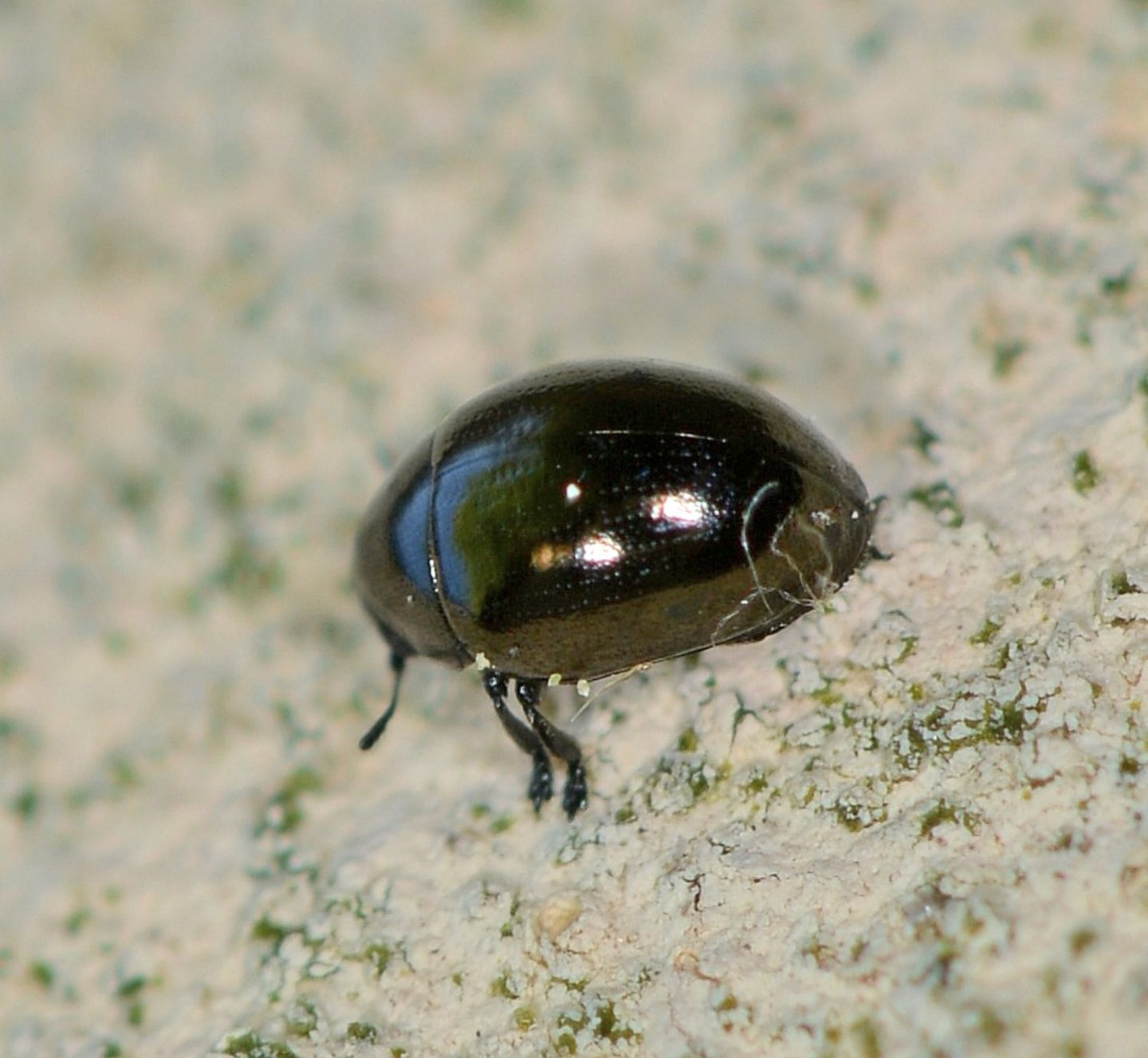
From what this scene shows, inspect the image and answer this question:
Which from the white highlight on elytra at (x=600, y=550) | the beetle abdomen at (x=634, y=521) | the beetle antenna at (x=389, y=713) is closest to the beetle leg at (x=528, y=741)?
the beetle abdomen at (x=634, y=521)

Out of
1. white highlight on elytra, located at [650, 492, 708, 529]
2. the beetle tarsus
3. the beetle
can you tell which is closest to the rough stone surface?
the beetle tarsus

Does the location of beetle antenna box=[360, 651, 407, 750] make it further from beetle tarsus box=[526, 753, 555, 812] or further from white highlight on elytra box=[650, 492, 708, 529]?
white highlight on elytra box=[650, 492, 708, 529]

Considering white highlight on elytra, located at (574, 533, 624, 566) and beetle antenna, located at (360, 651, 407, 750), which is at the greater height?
white highlight on elytra, located at (574, 533, 624, 566)

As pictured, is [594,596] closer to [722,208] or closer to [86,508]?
[722,208]

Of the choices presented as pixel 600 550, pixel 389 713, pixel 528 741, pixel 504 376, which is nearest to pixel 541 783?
pixel 528 741

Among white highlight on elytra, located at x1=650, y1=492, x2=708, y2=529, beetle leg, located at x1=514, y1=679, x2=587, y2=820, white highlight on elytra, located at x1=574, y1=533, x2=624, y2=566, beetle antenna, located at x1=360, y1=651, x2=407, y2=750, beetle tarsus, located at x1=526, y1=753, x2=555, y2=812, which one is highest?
white highlight on elytra, located at x1=650, y1=492, x2=708, y2=529

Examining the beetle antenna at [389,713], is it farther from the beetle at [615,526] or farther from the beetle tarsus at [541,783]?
the beetle tarsus at [541,783]
